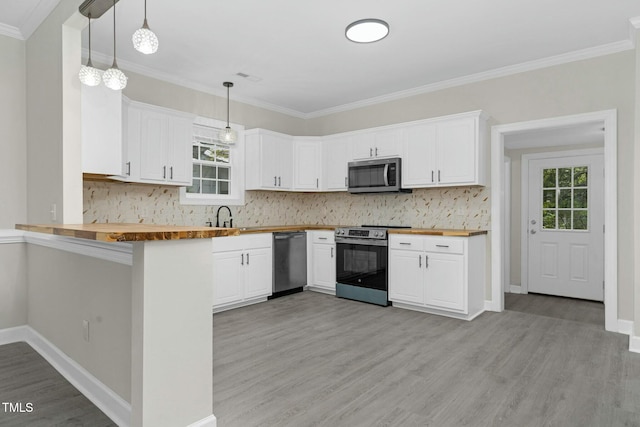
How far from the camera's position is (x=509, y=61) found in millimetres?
4020

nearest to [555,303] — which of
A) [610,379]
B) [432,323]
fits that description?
[432,323]

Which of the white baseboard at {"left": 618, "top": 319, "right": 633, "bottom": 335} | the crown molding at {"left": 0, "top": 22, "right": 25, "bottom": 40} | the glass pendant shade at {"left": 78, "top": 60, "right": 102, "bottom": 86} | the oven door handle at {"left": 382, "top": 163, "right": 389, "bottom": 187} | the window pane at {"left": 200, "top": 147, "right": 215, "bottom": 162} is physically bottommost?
the white baseboard at {"left": 618, "top": 319, "right": 633, "bottom": 335}

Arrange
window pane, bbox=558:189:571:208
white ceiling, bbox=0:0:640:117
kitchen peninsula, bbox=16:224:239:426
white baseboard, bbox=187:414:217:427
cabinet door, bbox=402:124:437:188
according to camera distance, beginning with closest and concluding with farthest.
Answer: kitchen peninsula, bbox=16:224:239:426 → white baseboard, bbox=187:414:217:427 → white ceiling, bbox=0:0:640:117 → cabinet door, bbox=402:124:437:188 → window pane, bbox=558:189:571:208

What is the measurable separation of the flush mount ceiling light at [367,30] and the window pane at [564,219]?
155 inches

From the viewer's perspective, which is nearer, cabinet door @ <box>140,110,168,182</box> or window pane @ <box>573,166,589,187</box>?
cabinet door @ <box>140,110,168,182</box>

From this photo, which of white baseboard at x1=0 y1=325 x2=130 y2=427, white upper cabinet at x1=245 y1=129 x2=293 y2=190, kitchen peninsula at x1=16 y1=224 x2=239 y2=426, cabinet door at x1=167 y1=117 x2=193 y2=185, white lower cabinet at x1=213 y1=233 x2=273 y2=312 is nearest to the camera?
kitchen peninsula at x1=16 y1=224 x2=239 y2=426

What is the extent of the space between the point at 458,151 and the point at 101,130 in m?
3.50

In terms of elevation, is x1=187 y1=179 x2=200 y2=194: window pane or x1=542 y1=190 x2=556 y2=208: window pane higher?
x1=187 y1=179 x2=200 y2=194: window pane

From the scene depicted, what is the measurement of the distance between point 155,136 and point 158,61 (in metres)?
0.82

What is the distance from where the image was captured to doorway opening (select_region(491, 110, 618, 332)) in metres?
3.58

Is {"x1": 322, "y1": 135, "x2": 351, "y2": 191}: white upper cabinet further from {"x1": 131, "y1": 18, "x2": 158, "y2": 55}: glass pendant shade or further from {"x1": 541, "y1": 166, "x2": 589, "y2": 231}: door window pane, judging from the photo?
{"x1": 131, "y1": 18, "x2": 158, "y2": 55}: glass pendant shade

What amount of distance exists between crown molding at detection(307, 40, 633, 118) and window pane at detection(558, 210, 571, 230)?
2.39 metres

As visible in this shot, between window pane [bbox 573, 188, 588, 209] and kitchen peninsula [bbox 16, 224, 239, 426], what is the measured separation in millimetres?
5303

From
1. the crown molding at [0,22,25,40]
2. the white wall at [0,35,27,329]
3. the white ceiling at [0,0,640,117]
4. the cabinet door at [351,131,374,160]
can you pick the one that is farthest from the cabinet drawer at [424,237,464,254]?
the crown molding at [0,22,25,40]
